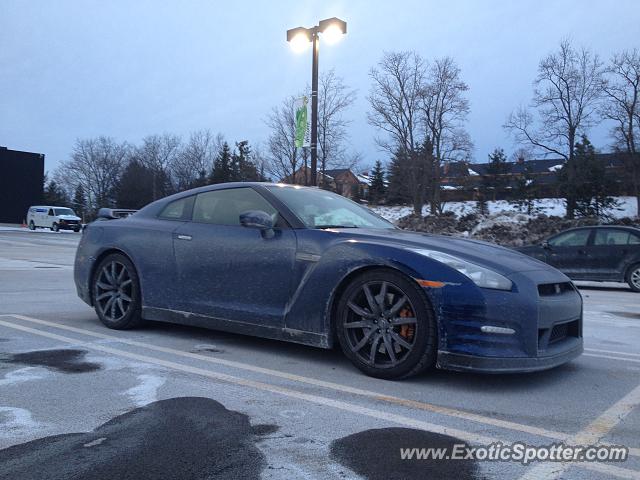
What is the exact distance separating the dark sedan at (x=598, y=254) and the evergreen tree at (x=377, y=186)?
3974 centimetres

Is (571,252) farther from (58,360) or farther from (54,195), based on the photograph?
(54,195)

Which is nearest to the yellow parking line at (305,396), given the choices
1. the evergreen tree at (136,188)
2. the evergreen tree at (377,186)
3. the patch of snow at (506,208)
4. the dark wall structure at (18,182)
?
the patch of snow at (506,208)

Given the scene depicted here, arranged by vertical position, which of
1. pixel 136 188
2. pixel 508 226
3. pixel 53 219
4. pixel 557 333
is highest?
pixel 136 188

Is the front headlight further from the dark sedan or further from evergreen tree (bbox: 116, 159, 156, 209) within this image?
evergreen tree (bbox: 116, 159, 156, 209)

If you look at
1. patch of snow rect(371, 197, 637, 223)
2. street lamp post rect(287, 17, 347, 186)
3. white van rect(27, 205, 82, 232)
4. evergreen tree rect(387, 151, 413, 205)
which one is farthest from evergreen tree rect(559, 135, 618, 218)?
white van rect(27, 205, 82, 232)

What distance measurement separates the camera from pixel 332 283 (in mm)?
4176

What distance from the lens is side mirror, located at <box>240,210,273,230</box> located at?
449 centimetres

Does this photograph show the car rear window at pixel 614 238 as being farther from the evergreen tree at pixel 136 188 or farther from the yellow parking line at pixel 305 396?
the evergreen tree at pixel 136 188

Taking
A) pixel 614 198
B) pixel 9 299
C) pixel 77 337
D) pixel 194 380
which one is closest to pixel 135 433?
pixel 194 380

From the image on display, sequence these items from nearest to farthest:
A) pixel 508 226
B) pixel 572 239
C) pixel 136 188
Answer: pixel 572 239
pixel 508 226
pixel 136 188

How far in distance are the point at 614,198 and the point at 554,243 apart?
78.3 feet

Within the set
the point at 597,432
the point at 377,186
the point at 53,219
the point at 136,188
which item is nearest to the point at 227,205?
the point at 597,432

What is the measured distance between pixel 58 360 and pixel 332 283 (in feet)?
7.07

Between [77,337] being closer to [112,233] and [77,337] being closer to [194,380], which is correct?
[112,233]
